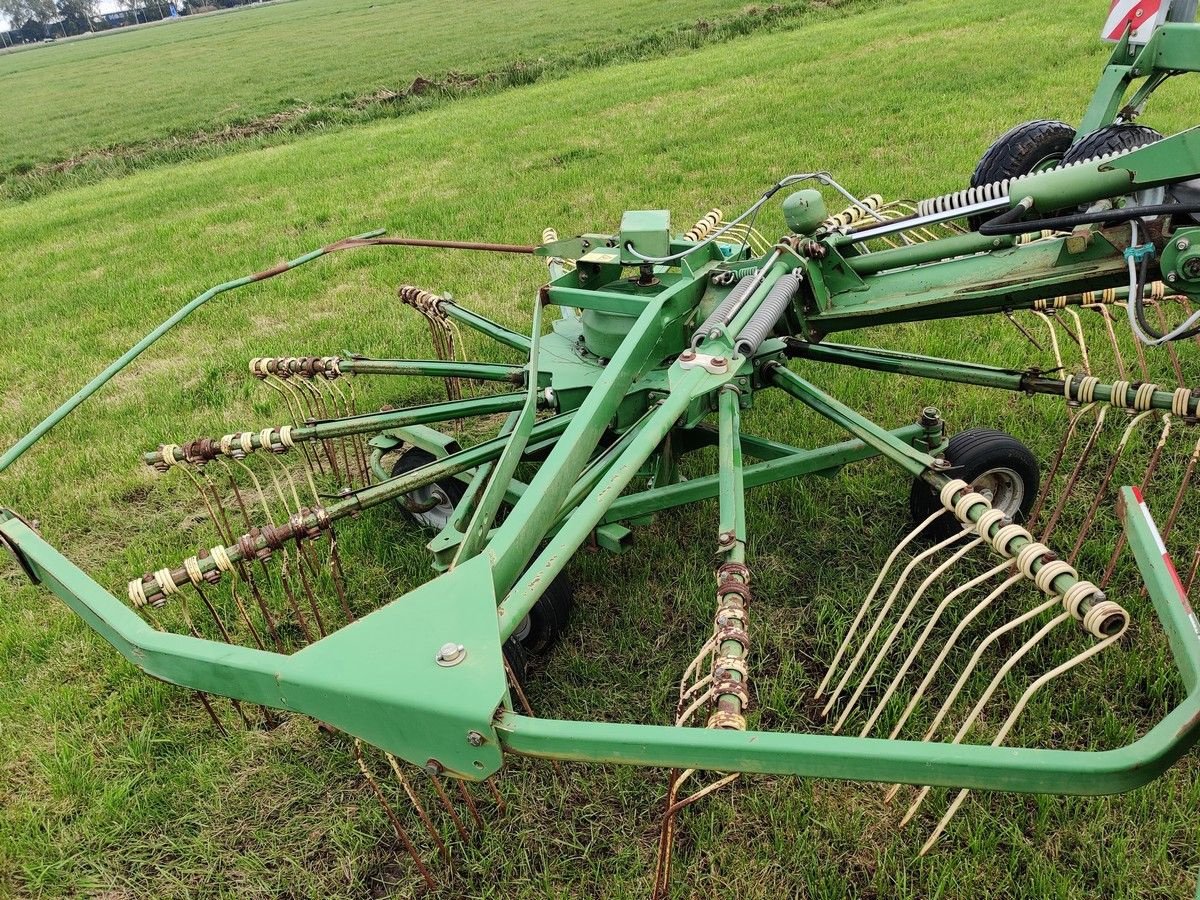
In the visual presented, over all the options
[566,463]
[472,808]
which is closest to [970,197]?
[566,463]

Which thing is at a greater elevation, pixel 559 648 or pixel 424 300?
pixel 424 300

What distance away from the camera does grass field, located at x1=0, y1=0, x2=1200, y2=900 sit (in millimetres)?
2248

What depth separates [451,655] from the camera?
1552 millimetres

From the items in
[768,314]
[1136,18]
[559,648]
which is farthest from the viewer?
[1136,18]

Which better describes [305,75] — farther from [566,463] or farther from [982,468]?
[566,463]

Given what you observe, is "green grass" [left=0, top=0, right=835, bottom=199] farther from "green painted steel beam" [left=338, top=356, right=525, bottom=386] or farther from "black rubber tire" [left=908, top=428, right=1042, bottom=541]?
"black rubber tire" [left=908, top=428, right=1042, bottom=541]

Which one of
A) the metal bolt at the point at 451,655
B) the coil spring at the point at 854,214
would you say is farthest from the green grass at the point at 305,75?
the metal bolt at the point at 451,655

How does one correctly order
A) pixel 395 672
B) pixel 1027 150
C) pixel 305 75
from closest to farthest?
pixel 395 672, pixel 1027 150, pixel 305 75

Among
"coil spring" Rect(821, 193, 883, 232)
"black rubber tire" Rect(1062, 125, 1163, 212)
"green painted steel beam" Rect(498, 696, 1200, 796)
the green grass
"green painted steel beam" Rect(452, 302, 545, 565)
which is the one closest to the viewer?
"green painted steel beam" Rect(498, 696, 1200, 796)

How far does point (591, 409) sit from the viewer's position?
2221 millimetres

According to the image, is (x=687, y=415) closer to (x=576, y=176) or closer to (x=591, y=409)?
(x=591, y=409)

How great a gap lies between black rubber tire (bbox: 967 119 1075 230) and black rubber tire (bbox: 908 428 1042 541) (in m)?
1.50

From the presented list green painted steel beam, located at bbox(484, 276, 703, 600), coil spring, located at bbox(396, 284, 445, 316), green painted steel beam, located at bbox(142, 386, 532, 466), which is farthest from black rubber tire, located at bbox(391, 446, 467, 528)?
green painted steel beam, located at bbox(484, 276, 703, 600)

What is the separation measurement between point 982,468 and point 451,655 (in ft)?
7.41
